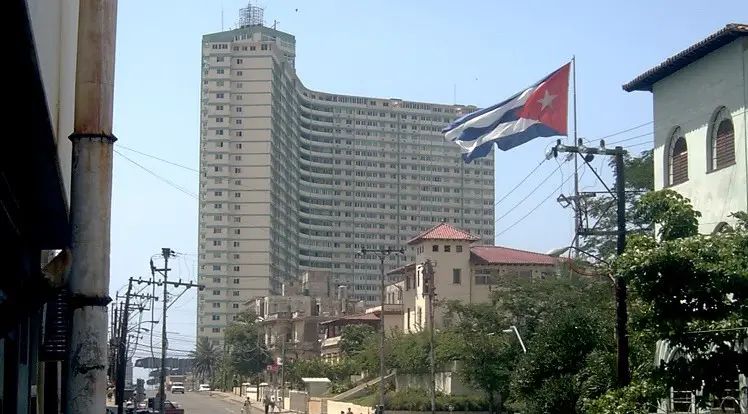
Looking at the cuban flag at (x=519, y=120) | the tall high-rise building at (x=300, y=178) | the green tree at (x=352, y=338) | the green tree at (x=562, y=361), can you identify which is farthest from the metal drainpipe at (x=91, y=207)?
the tall high-rise building at (x=300, y=178)

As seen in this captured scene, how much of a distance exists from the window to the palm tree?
6036 centimetres

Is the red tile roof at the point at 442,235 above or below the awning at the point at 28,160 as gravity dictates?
above

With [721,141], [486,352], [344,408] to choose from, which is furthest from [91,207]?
[344,408]

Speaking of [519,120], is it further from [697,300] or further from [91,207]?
[91,207]

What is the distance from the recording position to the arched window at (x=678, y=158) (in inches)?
1209

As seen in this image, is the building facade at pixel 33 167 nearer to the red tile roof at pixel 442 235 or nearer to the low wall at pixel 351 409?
the low wall at pixel 351 409

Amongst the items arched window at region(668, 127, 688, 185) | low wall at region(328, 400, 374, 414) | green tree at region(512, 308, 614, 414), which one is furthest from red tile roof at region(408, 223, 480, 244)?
arched window at region(668, 127, 688, 185)

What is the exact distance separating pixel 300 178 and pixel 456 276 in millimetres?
90010

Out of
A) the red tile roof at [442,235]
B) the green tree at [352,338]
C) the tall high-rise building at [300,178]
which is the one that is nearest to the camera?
the red tile roof at [442,235]

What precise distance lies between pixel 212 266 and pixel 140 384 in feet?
255

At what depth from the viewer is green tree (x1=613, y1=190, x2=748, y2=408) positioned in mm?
19375

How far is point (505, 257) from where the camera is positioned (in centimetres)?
8831

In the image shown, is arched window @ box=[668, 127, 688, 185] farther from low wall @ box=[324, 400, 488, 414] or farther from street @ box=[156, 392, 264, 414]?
street @ box=[156, 392, 264, 414]

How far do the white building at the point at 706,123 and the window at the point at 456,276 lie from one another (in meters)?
50.8
